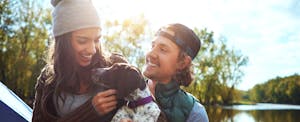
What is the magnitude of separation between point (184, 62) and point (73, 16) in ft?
2.13

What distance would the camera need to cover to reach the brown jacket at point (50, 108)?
1.88 metres

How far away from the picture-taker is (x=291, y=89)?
243 feet

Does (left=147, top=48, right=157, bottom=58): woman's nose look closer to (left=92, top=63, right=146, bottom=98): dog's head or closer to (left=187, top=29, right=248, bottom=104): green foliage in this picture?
(left=92, top=63, right=146, bottom=98): dog's head

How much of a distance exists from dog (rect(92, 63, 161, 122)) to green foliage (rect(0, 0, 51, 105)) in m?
19.5

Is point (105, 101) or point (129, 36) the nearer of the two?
point (105, 101)

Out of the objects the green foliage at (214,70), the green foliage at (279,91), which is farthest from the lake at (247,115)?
the green foliage at (279,91)

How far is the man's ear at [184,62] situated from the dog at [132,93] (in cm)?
50

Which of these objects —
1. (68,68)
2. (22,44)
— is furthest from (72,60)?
(22,44)

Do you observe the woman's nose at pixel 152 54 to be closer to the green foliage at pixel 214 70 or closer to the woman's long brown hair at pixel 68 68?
the woman's long brown hair at pixel 68 68

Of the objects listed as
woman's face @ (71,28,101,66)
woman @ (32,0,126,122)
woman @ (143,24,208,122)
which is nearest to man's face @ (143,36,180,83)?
woman @ (143,24,208,122)

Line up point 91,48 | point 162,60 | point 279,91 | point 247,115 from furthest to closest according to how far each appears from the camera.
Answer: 1. point 279,91
2. point 247,115
3. point 162,60
4. point 91,48

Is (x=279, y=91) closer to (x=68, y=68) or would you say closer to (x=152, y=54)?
(x=152, y=54)

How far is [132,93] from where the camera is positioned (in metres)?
1.79

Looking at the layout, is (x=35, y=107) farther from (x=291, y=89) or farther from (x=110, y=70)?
(x=291, y=89)
